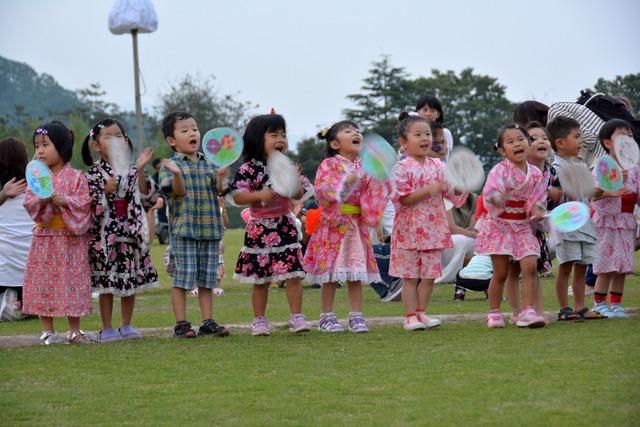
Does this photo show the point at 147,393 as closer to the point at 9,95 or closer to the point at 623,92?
the point at 623,92

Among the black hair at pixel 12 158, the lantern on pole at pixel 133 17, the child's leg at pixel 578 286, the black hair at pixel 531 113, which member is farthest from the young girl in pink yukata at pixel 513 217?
the lantern on pole at pixel 133 17

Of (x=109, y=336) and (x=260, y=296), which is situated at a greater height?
(x=260, y=296)

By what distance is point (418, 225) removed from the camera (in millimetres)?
8305

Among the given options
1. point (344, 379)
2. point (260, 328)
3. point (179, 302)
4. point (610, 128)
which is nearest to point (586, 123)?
point (610, 128)

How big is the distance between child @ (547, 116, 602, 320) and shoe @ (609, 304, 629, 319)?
16cm

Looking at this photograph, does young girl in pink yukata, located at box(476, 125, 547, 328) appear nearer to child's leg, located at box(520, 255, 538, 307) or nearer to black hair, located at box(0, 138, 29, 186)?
child's leg, located at box(520, 255, 538, 307)

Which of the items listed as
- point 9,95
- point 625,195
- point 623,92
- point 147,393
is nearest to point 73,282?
point 147,393

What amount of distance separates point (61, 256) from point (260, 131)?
1.89 m

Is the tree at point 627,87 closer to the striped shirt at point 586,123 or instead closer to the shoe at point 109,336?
the striped shirt at point 586,123

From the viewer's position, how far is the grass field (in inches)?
200

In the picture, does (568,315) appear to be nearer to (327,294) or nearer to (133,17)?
(327,294)

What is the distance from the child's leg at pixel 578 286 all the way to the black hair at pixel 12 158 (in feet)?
17.6

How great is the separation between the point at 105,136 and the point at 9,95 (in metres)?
107

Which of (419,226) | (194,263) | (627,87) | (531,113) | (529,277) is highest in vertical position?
(627,87)
